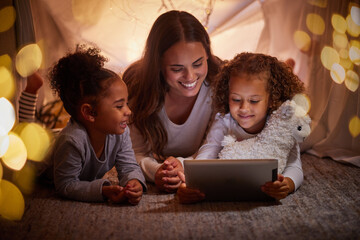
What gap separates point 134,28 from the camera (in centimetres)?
197

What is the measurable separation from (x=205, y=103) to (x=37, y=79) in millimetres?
801

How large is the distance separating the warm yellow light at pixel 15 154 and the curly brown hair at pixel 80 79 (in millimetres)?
418

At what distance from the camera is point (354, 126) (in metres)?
1.69

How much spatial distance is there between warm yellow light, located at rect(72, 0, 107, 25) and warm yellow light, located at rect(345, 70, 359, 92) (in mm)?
1265

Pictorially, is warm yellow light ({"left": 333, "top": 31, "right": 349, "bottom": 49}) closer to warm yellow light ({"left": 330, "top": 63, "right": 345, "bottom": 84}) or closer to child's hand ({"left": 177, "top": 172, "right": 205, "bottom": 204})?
warm yellow light ({"left": 330, "top": 63, "right": 345, "bottom": 84})

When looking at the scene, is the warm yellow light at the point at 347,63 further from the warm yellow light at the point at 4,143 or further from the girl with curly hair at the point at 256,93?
the warm yellow light at the point at 4,143

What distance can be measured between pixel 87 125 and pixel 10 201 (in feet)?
1.23

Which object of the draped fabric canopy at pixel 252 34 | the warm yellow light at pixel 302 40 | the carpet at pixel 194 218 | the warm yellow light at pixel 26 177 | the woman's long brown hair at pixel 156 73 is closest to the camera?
the carpet at pixel 194 218

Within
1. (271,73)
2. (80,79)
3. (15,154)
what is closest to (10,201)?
(15,154)

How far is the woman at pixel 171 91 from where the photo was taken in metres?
1.51

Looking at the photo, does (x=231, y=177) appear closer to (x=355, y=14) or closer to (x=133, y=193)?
(x=133, y=193)

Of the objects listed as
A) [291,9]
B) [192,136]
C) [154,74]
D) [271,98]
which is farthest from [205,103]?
[291,9]

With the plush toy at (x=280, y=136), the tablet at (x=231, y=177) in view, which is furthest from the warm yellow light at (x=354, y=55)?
the tablet at (x=231, y=177)

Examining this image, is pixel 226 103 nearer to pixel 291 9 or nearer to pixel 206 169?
pixel 206 169
